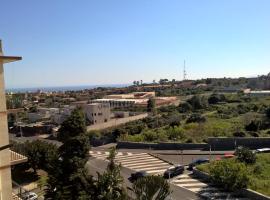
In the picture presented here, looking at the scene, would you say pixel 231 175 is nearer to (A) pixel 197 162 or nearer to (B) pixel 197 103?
(A) pixel 197 162

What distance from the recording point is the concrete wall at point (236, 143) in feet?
127

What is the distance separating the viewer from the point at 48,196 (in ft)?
60.9

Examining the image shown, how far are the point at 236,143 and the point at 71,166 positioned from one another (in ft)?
75.2

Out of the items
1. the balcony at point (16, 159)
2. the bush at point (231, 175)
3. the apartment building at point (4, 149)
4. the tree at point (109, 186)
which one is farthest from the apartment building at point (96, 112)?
the apartment building at point (4, 149)

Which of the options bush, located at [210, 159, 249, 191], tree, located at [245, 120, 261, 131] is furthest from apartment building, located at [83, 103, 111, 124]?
bush, located at [210, 159, 249, 191]

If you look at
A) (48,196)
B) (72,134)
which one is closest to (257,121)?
(72,134)

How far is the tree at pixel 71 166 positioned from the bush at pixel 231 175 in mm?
10011

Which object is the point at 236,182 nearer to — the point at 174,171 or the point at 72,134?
the point at 174,171

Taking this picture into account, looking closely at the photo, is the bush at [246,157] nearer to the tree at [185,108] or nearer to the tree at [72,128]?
the tree at [72,128]

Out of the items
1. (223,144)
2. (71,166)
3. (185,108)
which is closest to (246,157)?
(223,144)

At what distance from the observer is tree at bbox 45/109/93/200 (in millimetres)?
18453

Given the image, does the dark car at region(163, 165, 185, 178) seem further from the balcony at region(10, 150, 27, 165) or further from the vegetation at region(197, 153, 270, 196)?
the balcony at region(10, 150, 27, 165)

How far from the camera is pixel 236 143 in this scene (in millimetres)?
39562

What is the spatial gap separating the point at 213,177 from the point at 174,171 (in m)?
4.41
